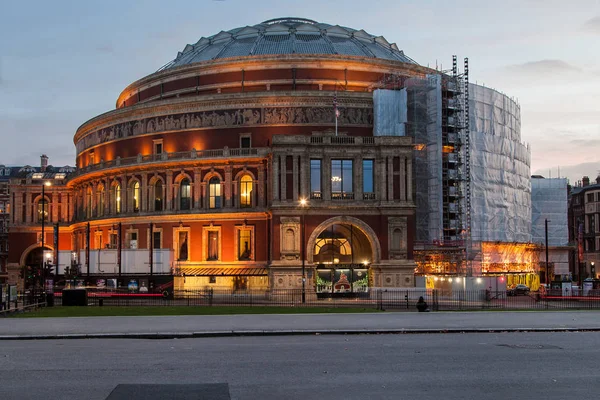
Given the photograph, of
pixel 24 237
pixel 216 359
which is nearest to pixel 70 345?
pixel 216 359

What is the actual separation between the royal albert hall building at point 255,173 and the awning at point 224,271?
17 centimetres

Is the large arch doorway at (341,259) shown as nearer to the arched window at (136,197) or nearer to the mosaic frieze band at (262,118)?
the mosaic frieze band at (262,118)

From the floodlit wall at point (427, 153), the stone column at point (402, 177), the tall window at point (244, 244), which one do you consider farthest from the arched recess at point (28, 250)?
the stone column at point (402, 177)

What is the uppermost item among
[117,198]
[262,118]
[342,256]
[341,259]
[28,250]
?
[262,118]

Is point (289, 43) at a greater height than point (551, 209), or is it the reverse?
point (289, 43)

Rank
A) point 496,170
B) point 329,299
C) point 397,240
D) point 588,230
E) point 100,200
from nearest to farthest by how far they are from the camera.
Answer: point 329,299, point 397,240, point 496,170, point 100,200, point 588,230

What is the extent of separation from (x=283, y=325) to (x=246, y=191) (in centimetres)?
4152

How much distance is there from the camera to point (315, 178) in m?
68.1

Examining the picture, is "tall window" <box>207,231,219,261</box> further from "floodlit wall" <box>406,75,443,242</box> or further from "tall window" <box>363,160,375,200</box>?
"floodlit wall" <box>406,75,443,242</box>

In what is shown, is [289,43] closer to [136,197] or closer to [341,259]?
[136,197]

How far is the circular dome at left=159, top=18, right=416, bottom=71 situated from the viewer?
86062 mm

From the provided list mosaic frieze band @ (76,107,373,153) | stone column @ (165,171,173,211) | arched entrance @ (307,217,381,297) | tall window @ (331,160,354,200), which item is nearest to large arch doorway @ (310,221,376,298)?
arched entrance @ (307,217,381,297)

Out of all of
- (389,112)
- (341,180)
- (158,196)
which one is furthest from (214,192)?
(389,112)

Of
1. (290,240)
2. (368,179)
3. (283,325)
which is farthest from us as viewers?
(368,179)
